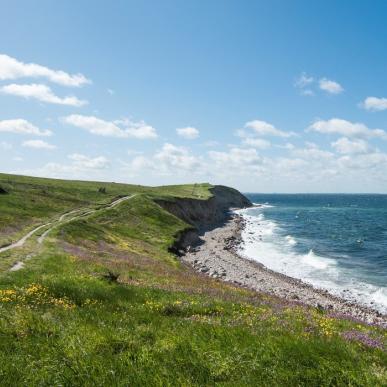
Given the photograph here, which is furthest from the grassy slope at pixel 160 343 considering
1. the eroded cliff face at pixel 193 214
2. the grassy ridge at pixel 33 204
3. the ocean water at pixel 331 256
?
the eroded cliff face at pixel 193 214

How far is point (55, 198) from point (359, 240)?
7179cm

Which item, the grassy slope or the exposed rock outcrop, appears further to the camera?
the exposed rock outcrop

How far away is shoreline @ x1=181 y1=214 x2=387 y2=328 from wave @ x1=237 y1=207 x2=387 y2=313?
2.22 meters

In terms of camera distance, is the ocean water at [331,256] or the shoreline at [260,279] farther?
the ocean water at [331,256]

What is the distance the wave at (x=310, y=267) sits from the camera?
46950mm

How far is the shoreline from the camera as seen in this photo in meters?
38.9

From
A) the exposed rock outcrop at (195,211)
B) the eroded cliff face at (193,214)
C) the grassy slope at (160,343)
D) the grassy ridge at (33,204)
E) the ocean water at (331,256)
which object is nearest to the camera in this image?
the grassy slope at (160,343)

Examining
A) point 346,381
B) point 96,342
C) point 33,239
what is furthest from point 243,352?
point 33,239

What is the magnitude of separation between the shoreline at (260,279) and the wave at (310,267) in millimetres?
2225

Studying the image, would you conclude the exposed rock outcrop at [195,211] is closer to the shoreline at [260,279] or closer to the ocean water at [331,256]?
the ocean water at [331,256]

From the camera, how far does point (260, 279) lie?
52.5m

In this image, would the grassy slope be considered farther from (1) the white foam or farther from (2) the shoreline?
(1) the white foam

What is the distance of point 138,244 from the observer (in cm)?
6100

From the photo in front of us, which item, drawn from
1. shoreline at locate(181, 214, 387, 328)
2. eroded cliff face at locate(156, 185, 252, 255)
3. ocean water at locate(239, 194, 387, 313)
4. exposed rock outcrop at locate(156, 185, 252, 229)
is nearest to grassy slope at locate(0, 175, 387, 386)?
shoreline at locate(181, 214, 387, 328)
